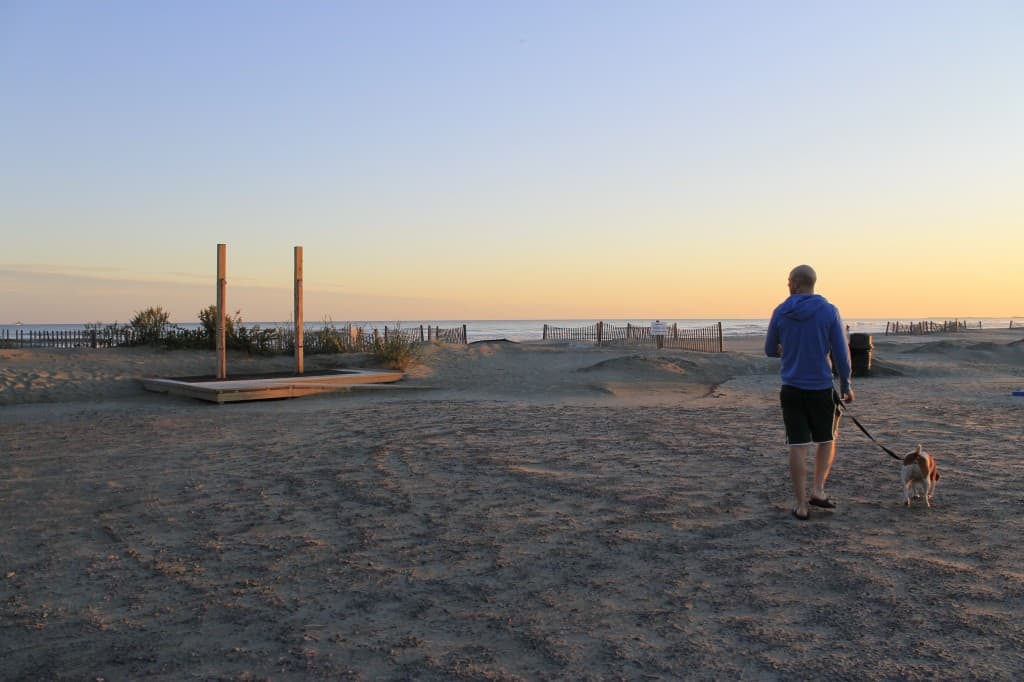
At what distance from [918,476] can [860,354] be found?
1360cm

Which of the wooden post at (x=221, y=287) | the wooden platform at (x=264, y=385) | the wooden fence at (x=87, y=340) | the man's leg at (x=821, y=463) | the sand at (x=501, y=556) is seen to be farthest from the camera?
the wooden fence at (x=87, y=340)

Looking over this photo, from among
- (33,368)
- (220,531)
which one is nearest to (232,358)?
(33,368)

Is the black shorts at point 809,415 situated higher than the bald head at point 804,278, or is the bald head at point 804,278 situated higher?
the bald head at point 804,278

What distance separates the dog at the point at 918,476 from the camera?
5332 millimetres

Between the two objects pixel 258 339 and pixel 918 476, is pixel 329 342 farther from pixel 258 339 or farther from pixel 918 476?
pixel 918 476

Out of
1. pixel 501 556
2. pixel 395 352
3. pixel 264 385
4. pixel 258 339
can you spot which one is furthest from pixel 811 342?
pixel 258 339

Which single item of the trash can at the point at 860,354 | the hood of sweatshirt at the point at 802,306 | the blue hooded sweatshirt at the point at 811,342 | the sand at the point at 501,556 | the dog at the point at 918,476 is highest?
the hood of sweatshirt at the point at 802,306

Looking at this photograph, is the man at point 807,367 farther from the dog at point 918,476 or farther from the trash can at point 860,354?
the trash can at point 860,354

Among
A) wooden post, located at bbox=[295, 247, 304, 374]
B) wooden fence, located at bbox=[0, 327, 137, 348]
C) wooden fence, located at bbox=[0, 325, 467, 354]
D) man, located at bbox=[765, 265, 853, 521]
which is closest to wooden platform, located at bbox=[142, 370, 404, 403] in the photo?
wooden post, located at bbox=[295, 247, 304, 374]

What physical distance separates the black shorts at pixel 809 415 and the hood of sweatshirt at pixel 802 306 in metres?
0.48

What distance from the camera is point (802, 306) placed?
5.06 metres

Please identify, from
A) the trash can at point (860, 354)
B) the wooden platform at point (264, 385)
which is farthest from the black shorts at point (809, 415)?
the trash can at point (860, 354)

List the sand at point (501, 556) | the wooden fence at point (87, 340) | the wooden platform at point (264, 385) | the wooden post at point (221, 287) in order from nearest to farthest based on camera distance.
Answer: the sand at point (501, 556) → the wooden platform at point (264, 385) → the wooden post at point (221, 287) → the wooden fence at point (87, 340)

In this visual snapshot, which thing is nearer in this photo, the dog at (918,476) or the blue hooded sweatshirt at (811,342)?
the blue hooded sweatshirt at (811,342)
